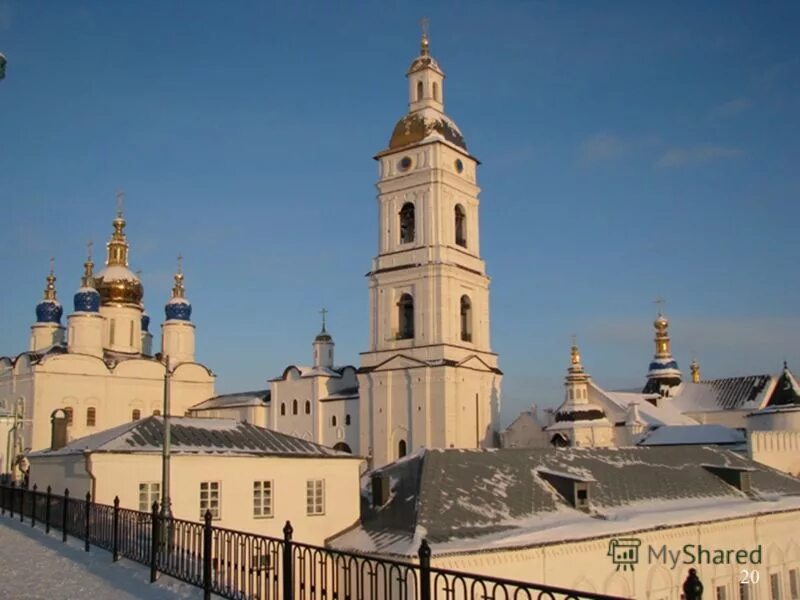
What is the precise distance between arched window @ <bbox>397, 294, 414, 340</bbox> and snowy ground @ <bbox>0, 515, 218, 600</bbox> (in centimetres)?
3125

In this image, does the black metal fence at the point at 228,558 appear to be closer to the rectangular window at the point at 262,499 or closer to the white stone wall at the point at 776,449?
the rectangular window at the point at 262,499

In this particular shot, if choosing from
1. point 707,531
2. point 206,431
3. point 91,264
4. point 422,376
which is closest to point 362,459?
point 206,431

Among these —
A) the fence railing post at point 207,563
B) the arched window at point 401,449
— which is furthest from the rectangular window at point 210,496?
the arched window at point 401,449

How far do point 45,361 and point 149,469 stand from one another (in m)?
31.1

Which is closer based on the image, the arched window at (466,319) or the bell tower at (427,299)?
the bell tower at (427,299)

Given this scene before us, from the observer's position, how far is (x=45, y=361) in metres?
48.3

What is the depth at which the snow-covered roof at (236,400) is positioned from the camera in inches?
2055

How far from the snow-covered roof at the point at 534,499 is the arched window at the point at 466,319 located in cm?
1614

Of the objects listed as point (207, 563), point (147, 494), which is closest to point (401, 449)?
point (147, 494)

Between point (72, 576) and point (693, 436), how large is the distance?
36881mm

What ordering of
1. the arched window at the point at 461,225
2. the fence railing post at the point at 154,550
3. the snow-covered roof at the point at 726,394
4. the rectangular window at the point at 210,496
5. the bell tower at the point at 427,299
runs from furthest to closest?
the snow-covered roof at the point at 726,394 < the arched window at the point at 461,225 < the bell tower at the point at 427,299 < the rectangular window at the point at 210,496 < the fence railing post at the point at 154,550

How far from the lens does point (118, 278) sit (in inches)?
2164

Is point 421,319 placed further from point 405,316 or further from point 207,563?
point 207,563

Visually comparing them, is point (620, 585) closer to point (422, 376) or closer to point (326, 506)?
point (326, 506)
